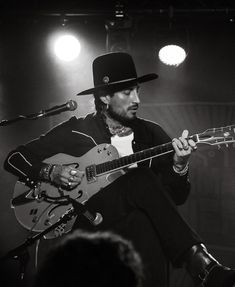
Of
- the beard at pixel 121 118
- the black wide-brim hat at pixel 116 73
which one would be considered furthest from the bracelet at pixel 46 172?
the black wide-brim hat at pixel 116 73

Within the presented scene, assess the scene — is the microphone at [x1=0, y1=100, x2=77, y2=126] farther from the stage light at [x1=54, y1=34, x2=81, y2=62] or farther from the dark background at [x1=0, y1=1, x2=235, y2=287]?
the stage light at [x1=54, y1=34, x2=81, y2=62]

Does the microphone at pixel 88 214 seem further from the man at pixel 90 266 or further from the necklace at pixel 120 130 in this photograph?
the man at pixel 90 266

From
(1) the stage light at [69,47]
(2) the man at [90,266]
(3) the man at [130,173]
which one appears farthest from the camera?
(1) the stage light at [69,47]

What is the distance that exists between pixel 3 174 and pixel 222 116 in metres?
2.19

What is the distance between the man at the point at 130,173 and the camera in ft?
7.98

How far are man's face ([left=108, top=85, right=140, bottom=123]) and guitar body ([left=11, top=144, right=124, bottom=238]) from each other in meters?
0.40

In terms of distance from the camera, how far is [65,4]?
409cm

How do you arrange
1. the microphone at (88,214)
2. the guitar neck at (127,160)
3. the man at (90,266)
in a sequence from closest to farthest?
the man at (90,266) < the microphone at (88,214) < the guitar neck at (127,160)

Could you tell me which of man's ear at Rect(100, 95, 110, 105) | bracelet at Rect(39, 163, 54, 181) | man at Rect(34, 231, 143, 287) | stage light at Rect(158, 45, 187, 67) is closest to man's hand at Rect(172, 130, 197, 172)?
man's ear at Rect(100, 95, 110, 105)

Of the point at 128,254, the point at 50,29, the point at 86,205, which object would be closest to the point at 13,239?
the point at 86,205

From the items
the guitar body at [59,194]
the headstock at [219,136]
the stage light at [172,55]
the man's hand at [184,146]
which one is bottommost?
the guitar body at [59,194]

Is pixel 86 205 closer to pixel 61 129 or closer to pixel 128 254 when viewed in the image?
pixel 61 129

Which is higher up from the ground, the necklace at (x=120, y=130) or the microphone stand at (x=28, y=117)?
the microphone stand at (x=28, y=117)

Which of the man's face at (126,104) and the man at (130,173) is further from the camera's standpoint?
the man's face at (126,104)
